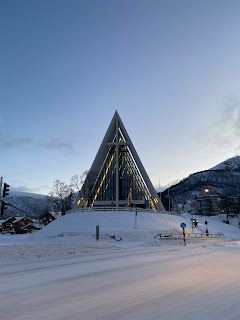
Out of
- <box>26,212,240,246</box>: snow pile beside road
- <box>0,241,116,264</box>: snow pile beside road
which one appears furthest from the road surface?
<box>26,212,240,246</box>: snow pile beside road

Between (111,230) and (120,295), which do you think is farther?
(111,230)

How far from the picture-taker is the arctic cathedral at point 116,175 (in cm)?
6019

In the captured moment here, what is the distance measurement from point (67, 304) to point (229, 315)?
292 centimetres

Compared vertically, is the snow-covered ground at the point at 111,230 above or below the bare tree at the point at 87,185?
below

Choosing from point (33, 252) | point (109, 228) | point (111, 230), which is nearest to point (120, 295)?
point (33, 252)

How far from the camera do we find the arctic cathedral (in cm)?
6019

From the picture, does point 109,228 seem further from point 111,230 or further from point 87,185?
point 87,185

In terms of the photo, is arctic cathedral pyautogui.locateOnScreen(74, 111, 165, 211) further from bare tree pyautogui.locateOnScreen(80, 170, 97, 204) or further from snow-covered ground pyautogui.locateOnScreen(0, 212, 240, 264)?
snow-covered ground pyautogui.locateOnScreen(0, 212, 240, 264)

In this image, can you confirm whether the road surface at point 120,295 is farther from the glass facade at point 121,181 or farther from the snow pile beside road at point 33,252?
the glass facade at point 121,181

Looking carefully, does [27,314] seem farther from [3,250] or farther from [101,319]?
[3,250]

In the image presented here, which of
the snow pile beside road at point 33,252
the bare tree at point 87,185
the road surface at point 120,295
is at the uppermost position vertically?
the bare tree at point 87,185

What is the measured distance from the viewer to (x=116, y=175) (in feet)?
192

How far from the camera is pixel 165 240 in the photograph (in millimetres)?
23641

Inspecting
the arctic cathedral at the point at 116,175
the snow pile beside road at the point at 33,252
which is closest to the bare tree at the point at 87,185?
the arctic cathedral at the point at 116,175
